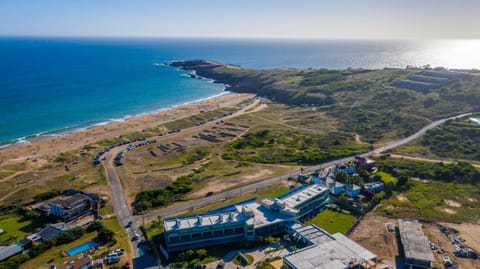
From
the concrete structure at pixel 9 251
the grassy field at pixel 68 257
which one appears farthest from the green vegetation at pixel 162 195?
the concrete structure at pixel 9 251

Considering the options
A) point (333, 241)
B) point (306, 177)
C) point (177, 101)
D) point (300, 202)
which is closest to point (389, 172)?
point (306, 177)

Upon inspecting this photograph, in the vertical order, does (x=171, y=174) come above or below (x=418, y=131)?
below

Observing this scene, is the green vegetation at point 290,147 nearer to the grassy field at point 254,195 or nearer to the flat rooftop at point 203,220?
the grassy field at point 254,195

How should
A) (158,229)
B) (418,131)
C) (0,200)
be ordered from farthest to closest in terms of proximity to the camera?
(418,131)
(0,200)
(158,229)

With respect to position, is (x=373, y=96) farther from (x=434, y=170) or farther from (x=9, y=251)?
(x=9, y=251)

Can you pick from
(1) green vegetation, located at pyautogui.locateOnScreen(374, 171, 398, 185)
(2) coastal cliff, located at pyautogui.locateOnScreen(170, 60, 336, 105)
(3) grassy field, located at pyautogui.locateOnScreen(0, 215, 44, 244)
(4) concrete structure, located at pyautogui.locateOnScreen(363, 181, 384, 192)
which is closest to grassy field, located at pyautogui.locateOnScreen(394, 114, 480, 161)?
(1) green vegetation, located at pyautogui.locateOnScreen(374, 171, 398, 185)

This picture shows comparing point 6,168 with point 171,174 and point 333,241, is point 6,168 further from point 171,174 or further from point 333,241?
point 333,241

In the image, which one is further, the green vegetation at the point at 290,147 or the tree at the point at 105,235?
the green vegetation at the point at 290,147
